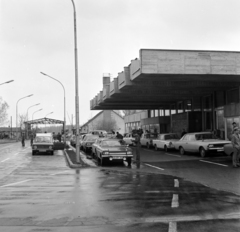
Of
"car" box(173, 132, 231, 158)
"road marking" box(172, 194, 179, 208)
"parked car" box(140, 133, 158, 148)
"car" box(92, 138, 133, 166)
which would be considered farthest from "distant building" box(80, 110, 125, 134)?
"road marking" box(172, 194, 179, 208)

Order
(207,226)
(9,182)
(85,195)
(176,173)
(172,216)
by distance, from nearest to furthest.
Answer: (207,226), (172,216), (85,195), (9,182), (176,173)

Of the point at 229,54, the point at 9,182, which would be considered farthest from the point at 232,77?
the point at 9,182

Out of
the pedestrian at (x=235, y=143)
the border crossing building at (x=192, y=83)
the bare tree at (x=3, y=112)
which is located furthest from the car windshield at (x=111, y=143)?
the bare tree at (x=3, y=112)

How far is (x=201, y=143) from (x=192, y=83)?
637 cm

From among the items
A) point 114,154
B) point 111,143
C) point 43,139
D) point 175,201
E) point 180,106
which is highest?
point 180,106

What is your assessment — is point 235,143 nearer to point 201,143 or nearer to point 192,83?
point 201,143

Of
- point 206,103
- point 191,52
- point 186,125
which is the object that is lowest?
point 186,125

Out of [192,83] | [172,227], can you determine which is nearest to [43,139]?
[192,83]

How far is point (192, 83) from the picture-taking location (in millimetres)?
25531

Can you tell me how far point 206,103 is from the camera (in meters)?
33.0

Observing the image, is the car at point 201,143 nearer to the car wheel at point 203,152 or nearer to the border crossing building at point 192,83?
the car wheel at point 203,152

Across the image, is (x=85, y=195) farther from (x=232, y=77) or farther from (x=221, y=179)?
(x=232, y=77)

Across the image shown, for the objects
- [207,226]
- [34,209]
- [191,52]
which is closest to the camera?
[207,226]

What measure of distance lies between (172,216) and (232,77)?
1773 centimetres
